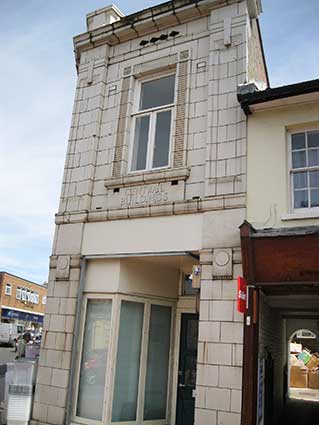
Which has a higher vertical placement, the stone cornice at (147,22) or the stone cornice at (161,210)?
the stone cornice at (147,22)

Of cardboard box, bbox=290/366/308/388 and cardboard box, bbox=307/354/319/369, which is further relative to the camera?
cardboard box, bbox=307/354/319/369

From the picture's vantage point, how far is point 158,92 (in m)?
10.3

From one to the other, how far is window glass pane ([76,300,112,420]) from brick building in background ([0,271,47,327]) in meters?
40.5

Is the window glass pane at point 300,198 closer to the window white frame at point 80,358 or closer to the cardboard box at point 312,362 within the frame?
the window white frame at point 80,358

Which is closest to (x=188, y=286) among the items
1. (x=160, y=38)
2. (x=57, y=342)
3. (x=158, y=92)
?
(x=57, y=342)

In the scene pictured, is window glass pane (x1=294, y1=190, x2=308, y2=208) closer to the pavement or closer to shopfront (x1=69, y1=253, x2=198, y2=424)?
shopfront (x1=69, y1=253, x2=198, y2=424)

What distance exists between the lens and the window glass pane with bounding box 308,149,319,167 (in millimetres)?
7805

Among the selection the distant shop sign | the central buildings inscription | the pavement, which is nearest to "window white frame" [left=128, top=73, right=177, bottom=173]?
the central buildings inscription

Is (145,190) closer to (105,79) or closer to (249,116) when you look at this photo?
(249,116)

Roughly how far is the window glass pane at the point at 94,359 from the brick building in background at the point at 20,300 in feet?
133

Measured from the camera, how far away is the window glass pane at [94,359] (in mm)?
8633

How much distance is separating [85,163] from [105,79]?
2.21 m

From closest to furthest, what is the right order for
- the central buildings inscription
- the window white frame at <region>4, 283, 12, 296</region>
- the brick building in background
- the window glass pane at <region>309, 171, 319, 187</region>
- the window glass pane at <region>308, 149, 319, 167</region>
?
the window glass pane at <region>309, 171, 319, 187</region> < the window glass pane at <region>308, 149, 319, 167</region> < the central buildings inscription < the brick building in background < the window white frame at <region>4, 283, 12, 296</region>

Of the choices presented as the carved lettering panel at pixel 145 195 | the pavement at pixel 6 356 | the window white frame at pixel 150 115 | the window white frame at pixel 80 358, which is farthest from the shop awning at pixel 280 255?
the pavement at pixel 6 356
